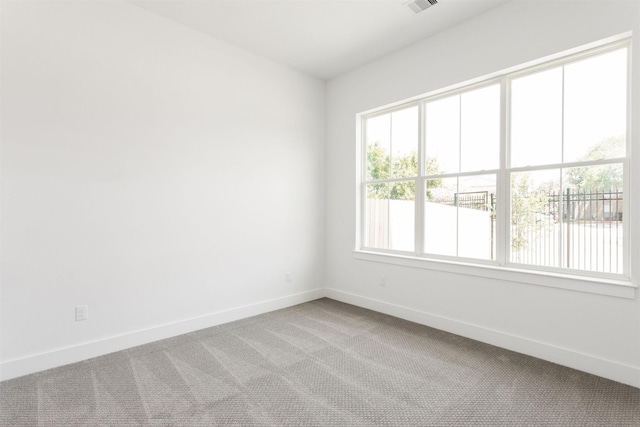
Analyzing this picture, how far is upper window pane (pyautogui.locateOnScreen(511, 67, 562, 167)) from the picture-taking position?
270 centimetres

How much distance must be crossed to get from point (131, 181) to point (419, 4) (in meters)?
3.03

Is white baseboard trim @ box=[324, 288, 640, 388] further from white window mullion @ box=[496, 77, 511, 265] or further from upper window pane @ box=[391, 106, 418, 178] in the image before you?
upper window pane @ box=[391, 106, 418, 178]

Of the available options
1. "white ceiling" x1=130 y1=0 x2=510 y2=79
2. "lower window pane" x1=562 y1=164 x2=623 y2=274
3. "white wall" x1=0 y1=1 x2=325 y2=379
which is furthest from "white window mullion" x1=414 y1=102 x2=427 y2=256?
"white wall" x1=0 y1=1 x2=325 y2=379

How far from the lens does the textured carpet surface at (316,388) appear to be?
6.25 feet

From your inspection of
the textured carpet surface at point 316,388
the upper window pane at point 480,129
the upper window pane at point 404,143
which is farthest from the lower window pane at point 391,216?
the textured carpet surface at point 316,388

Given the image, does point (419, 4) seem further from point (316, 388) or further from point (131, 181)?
point (316, 388)

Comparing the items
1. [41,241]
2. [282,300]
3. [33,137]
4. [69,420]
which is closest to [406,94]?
[282,300]

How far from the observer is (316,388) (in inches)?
87.4

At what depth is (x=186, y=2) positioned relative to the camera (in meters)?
2.84

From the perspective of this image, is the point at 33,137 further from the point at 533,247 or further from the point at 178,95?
the point at 533,247

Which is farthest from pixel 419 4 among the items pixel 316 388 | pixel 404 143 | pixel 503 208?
pixel 316 388

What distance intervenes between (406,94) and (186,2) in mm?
2352

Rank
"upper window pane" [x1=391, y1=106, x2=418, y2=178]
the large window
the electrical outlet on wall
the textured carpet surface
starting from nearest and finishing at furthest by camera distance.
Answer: the textured carpet surface < the large window < the electrical outlet on wall < "upper window pane" [x1=391, y1=106, x2=418, y2=178]

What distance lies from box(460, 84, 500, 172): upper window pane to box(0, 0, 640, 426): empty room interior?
22 millimetres
